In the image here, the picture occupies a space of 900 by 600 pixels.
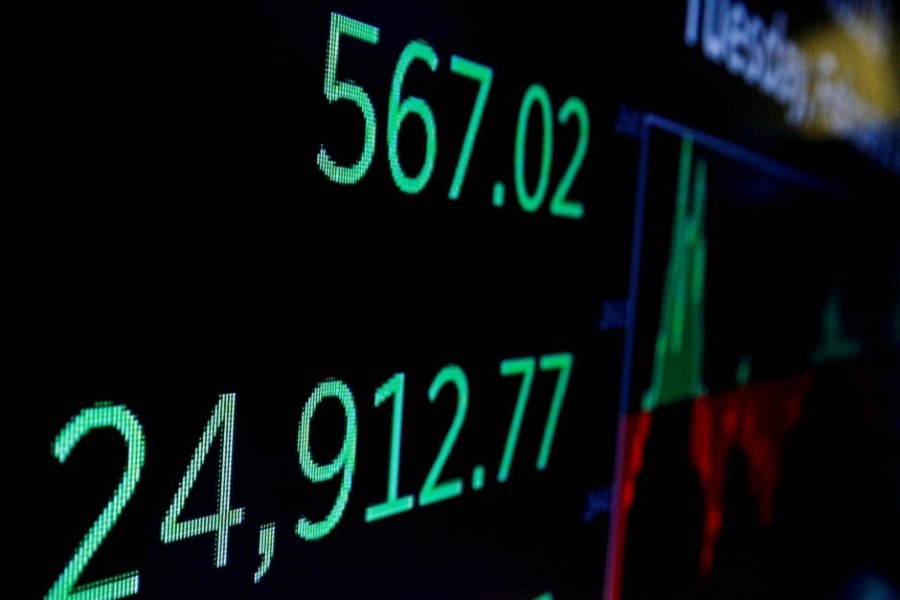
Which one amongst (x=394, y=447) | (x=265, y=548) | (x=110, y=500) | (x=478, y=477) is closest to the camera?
(x=110, y=500)

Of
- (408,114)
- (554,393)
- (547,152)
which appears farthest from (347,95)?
(554,393)

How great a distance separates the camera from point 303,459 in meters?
0.72

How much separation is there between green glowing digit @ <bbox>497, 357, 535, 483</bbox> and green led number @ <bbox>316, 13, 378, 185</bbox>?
271 mm

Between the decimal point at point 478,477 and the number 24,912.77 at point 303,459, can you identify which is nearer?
the number 24,912.77 at point 303,459

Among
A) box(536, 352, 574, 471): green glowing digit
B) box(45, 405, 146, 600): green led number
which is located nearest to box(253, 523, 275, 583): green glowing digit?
box(45, 405, 146, 600): green led number

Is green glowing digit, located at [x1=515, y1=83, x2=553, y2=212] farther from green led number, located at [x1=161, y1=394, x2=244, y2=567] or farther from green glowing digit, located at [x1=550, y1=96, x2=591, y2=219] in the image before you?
green led number, located at [x1=161, y1=394, x2=244, y2=567]

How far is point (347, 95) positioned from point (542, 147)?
279 millimetres

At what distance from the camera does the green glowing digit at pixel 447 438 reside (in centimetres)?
84

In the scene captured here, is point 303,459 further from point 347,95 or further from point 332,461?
point 347,95

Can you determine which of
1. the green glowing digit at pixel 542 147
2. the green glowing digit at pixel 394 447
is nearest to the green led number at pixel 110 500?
the green glowing digit at pixel 394 447

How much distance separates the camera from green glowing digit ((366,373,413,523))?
0.79m

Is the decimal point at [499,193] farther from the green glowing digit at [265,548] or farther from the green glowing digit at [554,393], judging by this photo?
the green glowing digit at [265,548]

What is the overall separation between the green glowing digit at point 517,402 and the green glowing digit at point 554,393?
27 millimetres

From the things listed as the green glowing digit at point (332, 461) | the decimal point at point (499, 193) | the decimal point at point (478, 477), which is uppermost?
the decimal point at point (499, 193)
